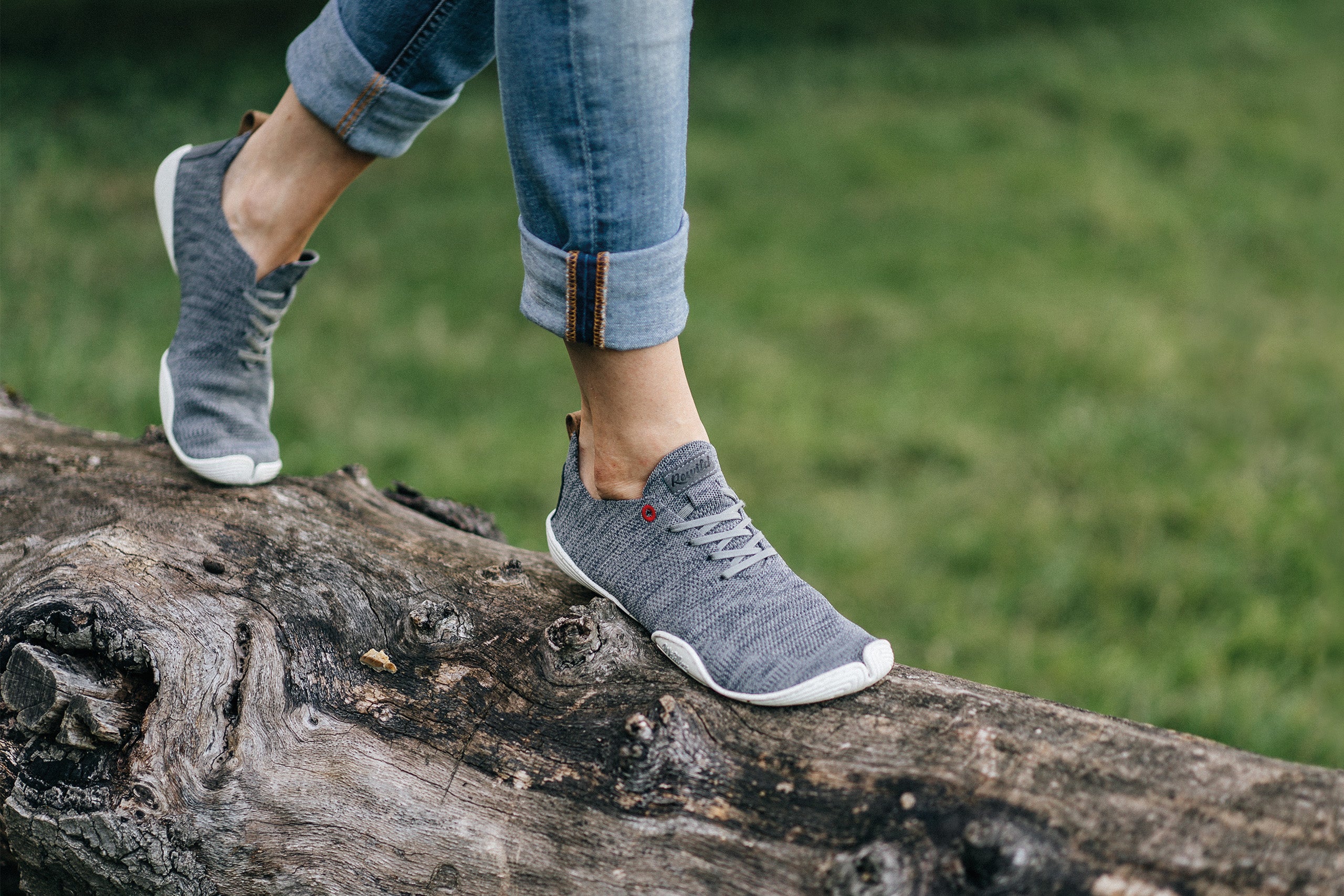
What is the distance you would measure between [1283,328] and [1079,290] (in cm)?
108

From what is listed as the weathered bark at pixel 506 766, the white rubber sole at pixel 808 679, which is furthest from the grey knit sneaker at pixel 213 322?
the white rubber sole at pixel 808 679

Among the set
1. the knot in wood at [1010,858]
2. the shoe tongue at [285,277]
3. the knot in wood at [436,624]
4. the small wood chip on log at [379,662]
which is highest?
the shoe tongue at [285,277]

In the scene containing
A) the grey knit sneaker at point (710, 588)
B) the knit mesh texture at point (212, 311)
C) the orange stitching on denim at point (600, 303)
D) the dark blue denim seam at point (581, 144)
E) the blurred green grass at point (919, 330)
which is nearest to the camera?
the dark blue denim seam at point (581, 144)

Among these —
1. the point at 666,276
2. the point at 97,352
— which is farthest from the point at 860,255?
the point at 666,276

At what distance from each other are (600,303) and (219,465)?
104 centimetres

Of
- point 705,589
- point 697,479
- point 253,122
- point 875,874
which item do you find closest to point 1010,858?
point 875,874

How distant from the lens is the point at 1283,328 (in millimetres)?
5484

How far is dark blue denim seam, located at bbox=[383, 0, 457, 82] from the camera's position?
1709mm

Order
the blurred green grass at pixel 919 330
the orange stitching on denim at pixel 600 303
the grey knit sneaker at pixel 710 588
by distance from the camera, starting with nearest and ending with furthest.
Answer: the orange stitching on denim at pixel 600 303
the grey knit sneaker at pixel 710 588
the blurred green grass at pixel 919 330

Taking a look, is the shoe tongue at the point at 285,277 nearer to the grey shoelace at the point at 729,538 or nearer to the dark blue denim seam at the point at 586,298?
the dark blue denim seam at the point at 586,298

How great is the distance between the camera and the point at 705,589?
1.59 metres

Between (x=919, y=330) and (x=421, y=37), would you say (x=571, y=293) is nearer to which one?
(x=421, y=37)

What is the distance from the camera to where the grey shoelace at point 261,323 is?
6.64ft

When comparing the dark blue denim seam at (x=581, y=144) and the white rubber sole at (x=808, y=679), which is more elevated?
the dark blue denim seam at (x=581, y=144)
